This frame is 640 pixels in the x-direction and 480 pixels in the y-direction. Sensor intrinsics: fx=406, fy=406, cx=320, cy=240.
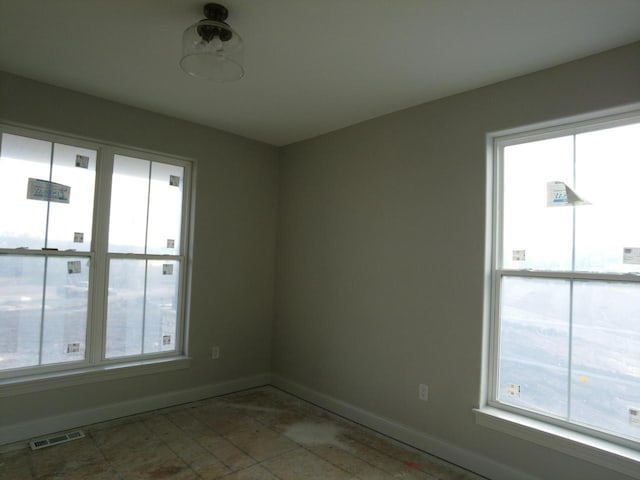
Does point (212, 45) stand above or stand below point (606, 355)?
above

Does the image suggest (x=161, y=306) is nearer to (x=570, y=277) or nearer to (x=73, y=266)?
(x=73, y=266)

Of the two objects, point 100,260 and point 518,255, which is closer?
point 518,255

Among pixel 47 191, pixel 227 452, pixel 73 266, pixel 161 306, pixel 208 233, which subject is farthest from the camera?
pixel 208 233

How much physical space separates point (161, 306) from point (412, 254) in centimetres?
234

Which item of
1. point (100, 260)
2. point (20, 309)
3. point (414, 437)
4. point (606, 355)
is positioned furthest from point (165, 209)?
point (606, 355)

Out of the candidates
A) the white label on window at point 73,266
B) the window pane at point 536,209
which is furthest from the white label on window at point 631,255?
the white label on window at point 73,266

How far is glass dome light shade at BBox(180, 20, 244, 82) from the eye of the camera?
2.07m

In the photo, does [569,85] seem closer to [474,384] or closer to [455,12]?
[455,12]

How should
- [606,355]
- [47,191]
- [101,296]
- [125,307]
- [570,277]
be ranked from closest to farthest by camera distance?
[606,355] → [570,277] → [47,191] → [101,296] → [125,307]

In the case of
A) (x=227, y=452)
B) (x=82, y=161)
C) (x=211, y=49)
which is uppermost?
(x=211, y=49)

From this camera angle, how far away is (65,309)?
127 inches

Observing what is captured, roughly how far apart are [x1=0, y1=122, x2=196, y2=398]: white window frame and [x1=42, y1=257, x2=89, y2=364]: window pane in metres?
0.04

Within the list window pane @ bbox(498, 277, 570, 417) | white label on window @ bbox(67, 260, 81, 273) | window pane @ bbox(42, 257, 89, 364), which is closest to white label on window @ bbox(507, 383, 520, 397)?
window pane @ bbox(498, 277, 570, 417)

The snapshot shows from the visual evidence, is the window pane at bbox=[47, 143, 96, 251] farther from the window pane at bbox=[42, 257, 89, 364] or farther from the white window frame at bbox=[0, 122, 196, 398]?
the window pane at bbox=[42, 257, 89, 364]
